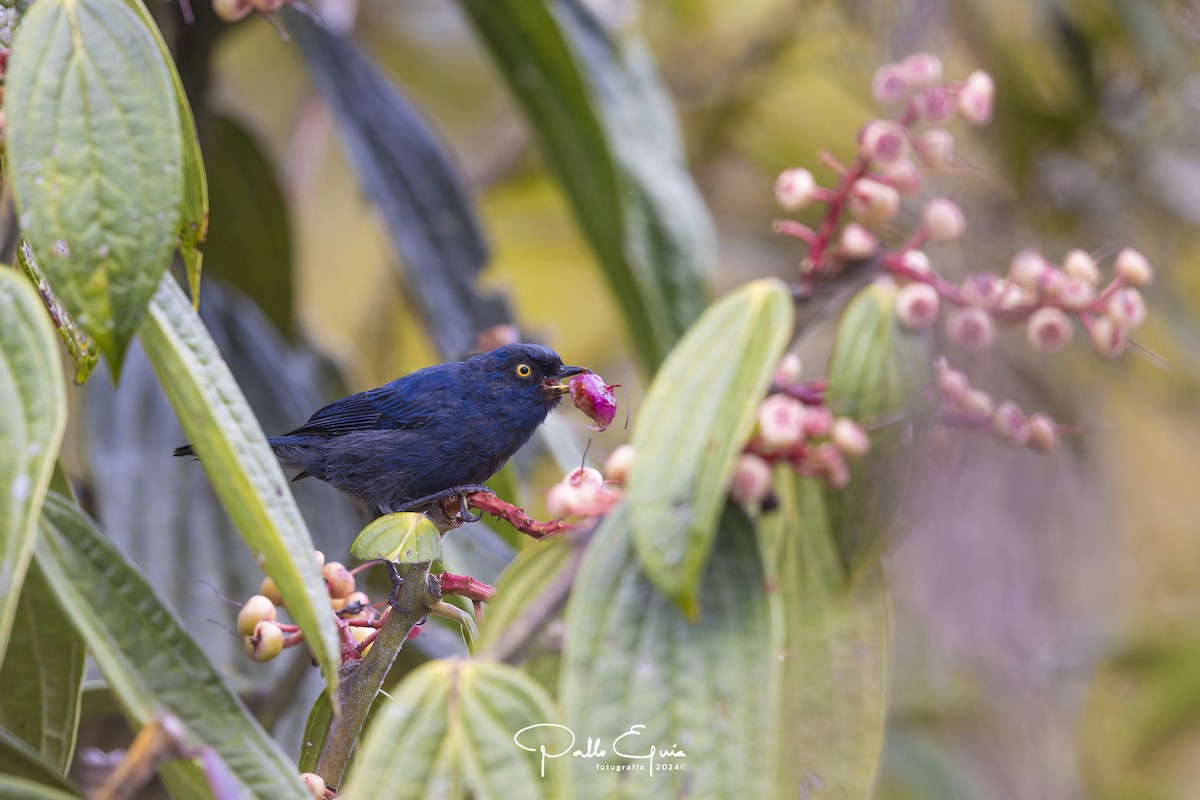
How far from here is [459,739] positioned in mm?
943

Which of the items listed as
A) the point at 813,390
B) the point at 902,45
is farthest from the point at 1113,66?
the point at 813,390

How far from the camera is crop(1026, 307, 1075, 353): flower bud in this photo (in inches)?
43.9

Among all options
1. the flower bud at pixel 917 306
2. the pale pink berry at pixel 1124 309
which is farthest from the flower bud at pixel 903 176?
the pale pink berry at pixel 1124 309

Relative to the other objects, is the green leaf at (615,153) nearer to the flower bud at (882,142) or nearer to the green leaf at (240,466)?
the flower bud at (882,142)

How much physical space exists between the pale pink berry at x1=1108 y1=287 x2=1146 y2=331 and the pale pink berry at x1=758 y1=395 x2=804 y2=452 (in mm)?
339

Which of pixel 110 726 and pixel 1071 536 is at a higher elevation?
pixel 110 726

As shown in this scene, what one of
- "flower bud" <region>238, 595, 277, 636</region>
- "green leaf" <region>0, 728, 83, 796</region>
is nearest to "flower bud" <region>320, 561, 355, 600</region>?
"flower bud" <region>238, 595, 277, 636</region>

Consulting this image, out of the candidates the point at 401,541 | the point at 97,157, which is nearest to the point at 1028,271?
the point at 401,541

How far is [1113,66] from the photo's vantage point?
4.46 meters

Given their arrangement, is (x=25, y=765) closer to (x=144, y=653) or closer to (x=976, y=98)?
(x=144, y=653)

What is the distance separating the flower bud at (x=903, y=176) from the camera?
1144 mm

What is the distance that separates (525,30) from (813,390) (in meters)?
1.48

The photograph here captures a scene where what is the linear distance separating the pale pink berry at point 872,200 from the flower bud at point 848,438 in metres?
0.22

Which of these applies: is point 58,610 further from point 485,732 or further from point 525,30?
point 525,30
